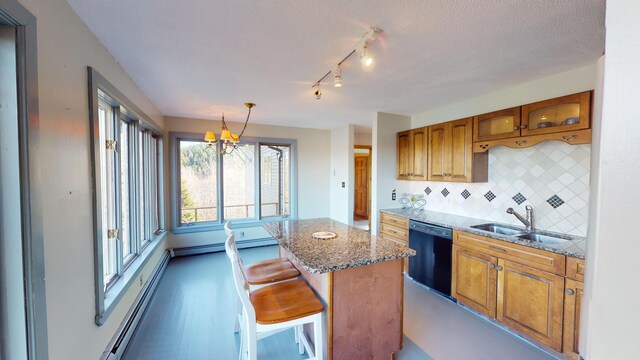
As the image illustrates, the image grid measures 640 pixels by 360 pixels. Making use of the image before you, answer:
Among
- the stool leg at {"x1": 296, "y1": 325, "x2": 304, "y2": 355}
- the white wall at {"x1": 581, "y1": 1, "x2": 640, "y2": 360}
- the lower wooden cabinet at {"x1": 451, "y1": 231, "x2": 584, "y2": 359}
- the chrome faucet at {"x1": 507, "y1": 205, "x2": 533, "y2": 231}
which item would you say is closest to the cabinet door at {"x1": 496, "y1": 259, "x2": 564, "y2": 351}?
the lower wooden cabinet at {"x1": 451, "y1": 231, "x2": 584, "y2": 359}

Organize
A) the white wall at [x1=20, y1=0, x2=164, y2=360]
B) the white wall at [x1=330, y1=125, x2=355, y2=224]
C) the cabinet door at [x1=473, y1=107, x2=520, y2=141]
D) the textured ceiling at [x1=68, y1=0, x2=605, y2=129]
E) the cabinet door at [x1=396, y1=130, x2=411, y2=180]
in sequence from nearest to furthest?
1. the white wall at [x1=20, y1=0, x2=164, y2=360]
2. the textured ceiling at [x1=68, y1=0, x2=605, y2=129]
3. the cabinet door at [x1=473, y1=107, x2=520, y2=141]
4. the cabinet door at [x1=396, y1=130, x2=411, y2=180]
5. the white wall at [x1=330, y1=125, x2=355, y2=224]

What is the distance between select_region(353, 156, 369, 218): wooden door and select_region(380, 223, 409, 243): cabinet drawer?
3968mm

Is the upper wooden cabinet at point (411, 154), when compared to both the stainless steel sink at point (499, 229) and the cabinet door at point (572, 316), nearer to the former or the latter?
the stainless steel sink at point (499, 229)

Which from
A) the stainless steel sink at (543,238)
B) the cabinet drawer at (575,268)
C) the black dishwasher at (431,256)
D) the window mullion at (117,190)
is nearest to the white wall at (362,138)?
the black dishwasher at (431,256)

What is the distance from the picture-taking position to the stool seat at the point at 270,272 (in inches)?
77.0

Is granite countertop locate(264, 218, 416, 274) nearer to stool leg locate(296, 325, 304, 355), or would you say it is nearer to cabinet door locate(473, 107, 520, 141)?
stool leg locate(296, 325, 304, 355)

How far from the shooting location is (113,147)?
207 cm

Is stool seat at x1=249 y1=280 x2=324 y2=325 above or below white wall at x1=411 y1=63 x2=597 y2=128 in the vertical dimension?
below

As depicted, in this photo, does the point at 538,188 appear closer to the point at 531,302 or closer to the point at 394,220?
the point at 531,302

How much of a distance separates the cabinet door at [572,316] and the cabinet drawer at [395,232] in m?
1.50

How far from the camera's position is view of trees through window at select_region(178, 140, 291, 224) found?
423 centimetres

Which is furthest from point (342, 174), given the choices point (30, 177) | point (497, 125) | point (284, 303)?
point (30, 177)

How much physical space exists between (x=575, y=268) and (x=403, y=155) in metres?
2.18

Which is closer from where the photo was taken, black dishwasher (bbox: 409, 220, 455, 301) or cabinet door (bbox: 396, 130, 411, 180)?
black dishwasher (bbox: 409, 220, 455, 301)
